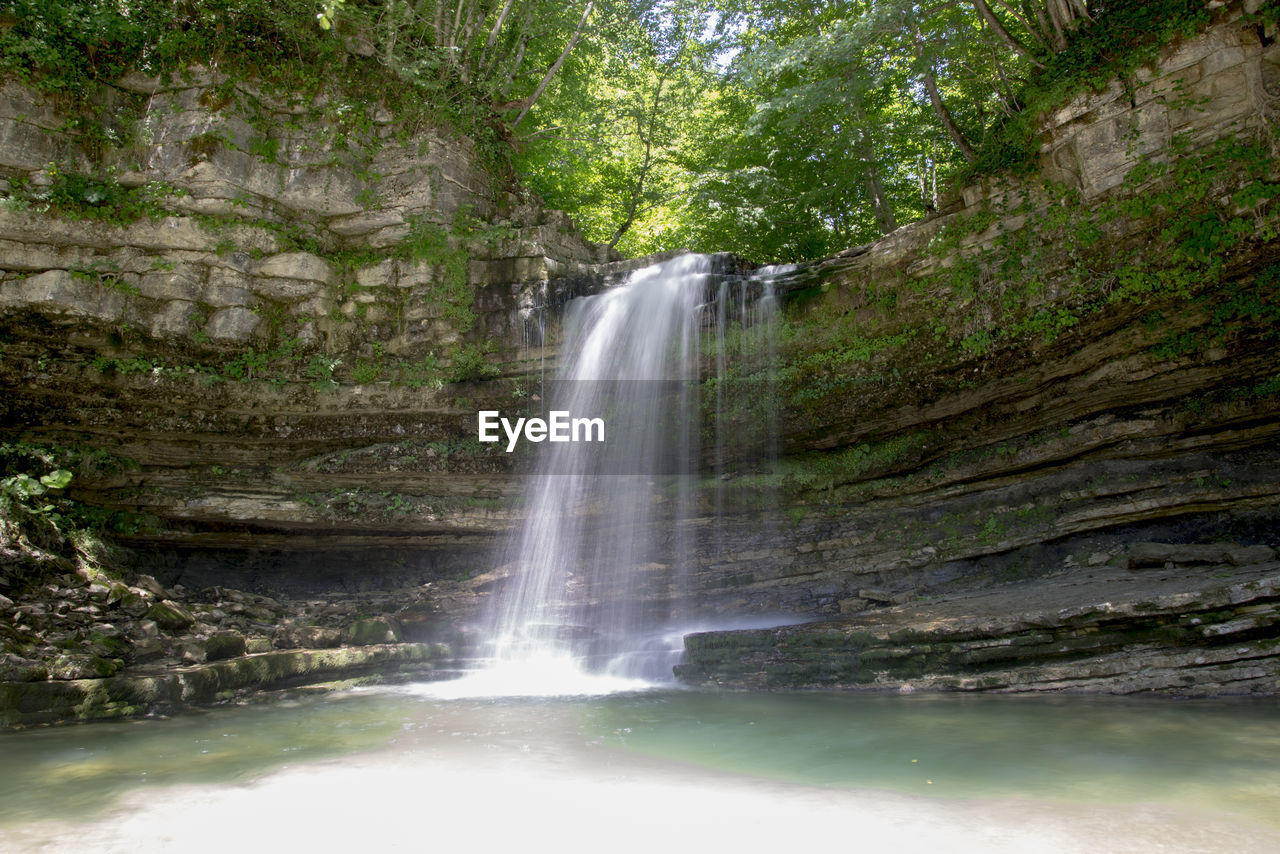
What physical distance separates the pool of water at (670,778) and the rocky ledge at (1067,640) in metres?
0.35

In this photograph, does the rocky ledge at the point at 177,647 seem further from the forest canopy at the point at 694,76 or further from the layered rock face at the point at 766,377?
the forest canopy at the point at 694,76

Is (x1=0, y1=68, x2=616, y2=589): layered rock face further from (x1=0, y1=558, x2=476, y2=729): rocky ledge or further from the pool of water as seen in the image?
the pool of water

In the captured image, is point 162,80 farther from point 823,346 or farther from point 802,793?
point 802,793

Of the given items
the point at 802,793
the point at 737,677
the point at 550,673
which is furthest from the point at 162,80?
the point at 802,793

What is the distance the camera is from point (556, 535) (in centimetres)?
1247

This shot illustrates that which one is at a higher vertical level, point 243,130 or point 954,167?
point 954,167

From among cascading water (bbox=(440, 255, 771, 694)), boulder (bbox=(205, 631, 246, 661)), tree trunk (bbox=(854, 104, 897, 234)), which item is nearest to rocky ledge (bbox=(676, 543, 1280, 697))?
cascading water (bbox=(440, 255, 771, 694))

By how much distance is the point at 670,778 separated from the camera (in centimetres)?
534

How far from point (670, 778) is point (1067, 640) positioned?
4656mm

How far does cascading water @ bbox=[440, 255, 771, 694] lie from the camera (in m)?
11.8

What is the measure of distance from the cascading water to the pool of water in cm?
424

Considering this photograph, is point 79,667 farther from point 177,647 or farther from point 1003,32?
point 1003,32

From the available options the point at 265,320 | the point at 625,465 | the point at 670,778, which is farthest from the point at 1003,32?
the point at 265,320

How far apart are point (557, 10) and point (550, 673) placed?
12114 mm
